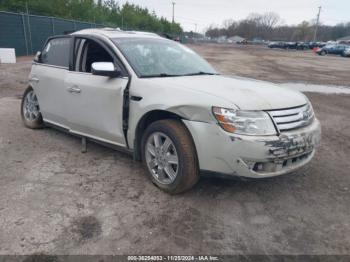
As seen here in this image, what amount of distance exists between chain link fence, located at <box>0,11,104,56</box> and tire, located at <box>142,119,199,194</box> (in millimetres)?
13967

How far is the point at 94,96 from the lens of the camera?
3.83 meters

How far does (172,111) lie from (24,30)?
18607 millimetres

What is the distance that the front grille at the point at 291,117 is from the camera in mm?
2922

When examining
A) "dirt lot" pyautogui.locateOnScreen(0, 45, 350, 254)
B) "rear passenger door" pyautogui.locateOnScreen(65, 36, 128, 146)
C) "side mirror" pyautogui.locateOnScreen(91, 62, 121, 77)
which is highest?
"side mirror" pyautogui.locateOnScreen(91, 62, 121, 77)

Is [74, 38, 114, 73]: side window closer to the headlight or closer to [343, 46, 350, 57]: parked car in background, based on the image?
the headlight

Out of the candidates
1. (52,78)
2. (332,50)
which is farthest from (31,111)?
(332,50)

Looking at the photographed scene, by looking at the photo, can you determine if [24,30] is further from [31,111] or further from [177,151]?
[177,151]

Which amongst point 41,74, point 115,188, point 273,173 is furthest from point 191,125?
point 41,74

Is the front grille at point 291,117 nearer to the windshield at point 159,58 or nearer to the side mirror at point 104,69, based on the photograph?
the windshield at point 159,58

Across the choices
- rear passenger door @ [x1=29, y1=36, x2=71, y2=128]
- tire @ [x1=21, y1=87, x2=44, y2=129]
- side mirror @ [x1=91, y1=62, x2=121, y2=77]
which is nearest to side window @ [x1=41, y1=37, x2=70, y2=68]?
rear passenger door @ [x1=29, y1=36, x2=71, y2=128]

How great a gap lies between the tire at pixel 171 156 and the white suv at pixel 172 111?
0.01m

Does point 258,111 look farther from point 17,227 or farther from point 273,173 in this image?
point 17,227

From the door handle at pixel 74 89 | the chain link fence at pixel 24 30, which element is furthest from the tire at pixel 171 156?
the chain link fence at pixel 24 30

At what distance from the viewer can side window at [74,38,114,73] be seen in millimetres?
4074
